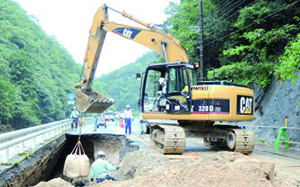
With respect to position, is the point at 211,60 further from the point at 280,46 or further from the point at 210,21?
the point at 280,46

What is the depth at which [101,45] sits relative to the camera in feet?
46.1

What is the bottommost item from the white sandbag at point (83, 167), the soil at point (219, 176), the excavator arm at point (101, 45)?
the white sandbag at point (83, 167)

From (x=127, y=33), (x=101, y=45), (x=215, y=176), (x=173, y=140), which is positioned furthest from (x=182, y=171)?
(x=101, y=45)

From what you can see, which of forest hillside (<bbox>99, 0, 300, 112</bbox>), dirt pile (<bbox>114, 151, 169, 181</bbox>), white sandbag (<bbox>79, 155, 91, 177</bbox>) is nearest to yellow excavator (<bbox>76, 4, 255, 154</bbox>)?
dirt pile (<bbox>114, 151, 169, 181</bbox>)

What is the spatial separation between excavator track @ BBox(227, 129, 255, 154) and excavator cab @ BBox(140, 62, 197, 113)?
1.63 m

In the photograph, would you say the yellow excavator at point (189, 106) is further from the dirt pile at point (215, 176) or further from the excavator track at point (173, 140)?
the dirt pile at point (215, 176)

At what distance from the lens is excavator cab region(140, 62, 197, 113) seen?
9312 millimetres

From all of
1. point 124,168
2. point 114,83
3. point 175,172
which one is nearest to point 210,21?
point 124,168

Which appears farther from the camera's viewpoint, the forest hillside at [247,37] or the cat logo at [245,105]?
the forest hillside at [247,37]

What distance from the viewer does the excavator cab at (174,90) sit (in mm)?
9312

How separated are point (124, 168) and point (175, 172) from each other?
3.63 m

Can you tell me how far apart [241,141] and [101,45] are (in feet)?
26.7

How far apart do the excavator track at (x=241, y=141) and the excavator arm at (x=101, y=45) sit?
393 cm

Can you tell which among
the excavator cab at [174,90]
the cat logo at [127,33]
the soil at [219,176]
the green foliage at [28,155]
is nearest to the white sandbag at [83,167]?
the green foliage at [28,155]
